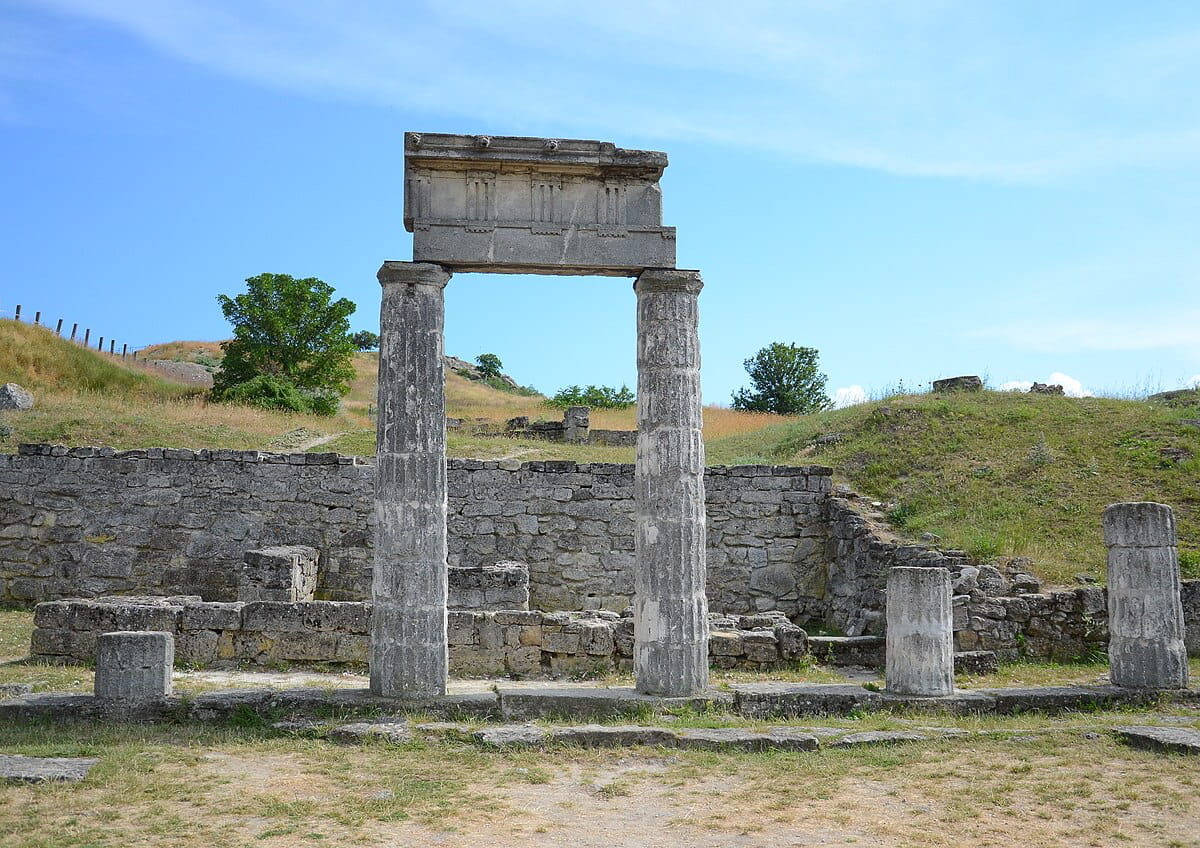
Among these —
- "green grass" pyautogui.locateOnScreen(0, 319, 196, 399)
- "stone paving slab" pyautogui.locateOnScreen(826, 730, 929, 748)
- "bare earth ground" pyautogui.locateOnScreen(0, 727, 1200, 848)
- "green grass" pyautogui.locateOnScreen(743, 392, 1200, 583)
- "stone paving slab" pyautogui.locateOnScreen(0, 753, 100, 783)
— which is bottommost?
"bare earth ground" pyautogui.locateOnScreen(0, 727, 1200, 848)

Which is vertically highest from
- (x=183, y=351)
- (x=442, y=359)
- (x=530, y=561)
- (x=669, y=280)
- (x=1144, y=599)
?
(x=183, y=351)

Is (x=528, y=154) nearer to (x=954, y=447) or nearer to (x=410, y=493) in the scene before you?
(x=410, y=493)

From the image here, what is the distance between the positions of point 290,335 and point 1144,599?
35575 millimetres

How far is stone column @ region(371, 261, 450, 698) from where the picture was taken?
416 inches

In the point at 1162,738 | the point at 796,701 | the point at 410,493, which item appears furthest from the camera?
the point at 796,701

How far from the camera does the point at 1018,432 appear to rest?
A: 2234 cm

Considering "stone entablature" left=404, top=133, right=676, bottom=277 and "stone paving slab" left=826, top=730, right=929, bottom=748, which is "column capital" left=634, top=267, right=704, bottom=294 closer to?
"stone entablature" left=404, top=133, right=676, bottom=277

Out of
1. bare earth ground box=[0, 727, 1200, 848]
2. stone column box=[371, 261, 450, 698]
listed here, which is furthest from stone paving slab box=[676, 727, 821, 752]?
stone column box=[371, 261, 450, 698]

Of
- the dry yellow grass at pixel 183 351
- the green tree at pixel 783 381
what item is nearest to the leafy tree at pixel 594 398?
the green tree at pixel 783 381

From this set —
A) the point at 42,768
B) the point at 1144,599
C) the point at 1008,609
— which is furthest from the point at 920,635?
the point at 42,768

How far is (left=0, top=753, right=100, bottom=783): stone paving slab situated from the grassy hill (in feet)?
44.8

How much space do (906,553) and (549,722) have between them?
28.4 feet

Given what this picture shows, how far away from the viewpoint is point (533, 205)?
11.3m

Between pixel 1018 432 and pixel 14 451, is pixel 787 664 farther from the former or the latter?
pixel 14 451
